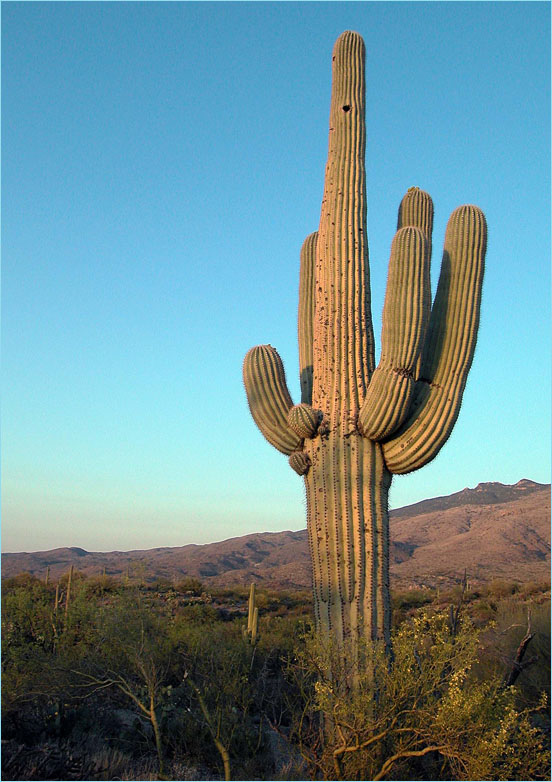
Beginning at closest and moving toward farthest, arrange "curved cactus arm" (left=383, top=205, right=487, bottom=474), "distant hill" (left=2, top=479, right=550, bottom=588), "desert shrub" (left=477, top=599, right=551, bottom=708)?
"curved cactus arm" (left=383, top=205, right=487, bottom=474), "desert shrub" (left=477, top=599, right=551, bottom=708), "distant hill" (left=2, top=479, right=550, bottom=588)

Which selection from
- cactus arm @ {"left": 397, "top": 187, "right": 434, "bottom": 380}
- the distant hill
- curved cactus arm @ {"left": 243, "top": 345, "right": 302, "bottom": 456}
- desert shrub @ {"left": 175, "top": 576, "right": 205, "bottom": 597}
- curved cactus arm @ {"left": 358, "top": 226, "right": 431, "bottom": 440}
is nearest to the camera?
curved cactus arm @ {"left": 358, "top": 226, "right": 431, "bottom": 440}

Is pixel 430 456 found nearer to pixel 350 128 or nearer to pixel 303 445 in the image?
pixel 303 445

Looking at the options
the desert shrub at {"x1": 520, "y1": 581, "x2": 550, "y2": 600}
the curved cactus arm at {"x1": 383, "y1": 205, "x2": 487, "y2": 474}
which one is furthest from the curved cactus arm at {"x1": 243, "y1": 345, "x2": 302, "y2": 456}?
the desert shrub at {"x1": 520, "y1": 581, "x2": 550, "y2": 600}

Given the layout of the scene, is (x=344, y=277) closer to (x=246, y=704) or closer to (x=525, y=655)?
(x=246, y=704)

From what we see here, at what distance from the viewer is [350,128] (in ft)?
27.8

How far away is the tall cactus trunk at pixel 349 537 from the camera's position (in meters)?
6.88

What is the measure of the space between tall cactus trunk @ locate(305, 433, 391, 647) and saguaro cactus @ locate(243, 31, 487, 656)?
1cm

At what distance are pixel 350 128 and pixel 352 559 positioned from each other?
5.46m

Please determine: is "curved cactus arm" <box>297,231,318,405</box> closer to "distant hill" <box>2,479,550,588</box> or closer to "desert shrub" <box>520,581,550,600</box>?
"desert shrub" <box>520,581,550,600</box>

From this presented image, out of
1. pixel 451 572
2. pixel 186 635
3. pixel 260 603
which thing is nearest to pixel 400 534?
pixel 451 572

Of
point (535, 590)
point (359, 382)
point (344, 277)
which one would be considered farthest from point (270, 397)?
point (535, 590)

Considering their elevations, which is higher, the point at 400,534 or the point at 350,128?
the point at 350,128

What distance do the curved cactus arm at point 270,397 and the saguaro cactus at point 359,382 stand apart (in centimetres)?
1

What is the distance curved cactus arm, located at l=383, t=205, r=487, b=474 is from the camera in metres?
7.42
